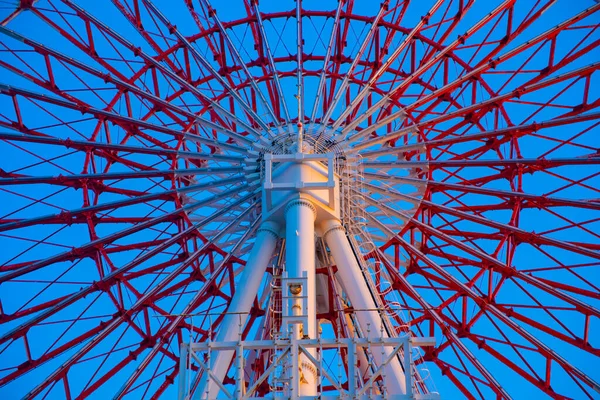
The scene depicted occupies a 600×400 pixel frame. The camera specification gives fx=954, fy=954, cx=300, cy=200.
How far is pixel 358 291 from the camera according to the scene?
2633 cm

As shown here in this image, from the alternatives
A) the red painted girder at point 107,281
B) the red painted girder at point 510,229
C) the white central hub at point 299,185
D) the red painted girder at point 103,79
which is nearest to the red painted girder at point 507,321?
the red painted girder at point 510,229

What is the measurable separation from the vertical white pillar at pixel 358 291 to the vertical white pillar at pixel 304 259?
90 cm

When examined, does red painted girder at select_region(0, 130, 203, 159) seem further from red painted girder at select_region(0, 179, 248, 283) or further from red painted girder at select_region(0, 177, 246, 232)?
red painted girder at select_region(0, 179, 248, 283)

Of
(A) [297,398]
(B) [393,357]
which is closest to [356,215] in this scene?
(B) [393,357]

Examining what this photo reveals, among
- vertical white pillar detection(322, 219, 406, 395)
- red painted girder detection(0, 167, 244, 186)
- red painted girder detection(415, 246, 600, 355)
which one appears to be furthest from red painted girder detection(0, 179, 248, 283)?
red painted girder detection(415, 246, 600, 355)

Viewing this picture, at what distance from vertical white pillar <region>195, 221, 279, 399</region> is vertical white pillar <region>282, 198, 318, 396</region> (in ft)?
3.93

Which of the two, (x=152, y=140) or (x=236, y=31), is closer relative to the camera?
(x=152, y=140)

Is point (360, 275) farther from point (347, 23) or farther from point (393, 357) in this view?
point (347, 23)

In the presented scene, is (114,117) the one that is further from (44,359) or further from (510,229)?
(510,229)

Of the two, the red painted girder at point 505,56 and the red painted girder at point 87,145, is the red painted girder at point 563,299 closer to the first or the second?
the red painted girder at point 505,56

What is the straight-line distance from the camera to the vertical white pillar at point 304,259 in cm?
2231

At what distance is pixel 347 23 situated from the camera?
39.4 metres

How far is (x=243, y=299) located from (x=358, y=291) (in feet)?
10.6

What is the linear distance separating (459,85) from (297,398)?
53.9 ft
